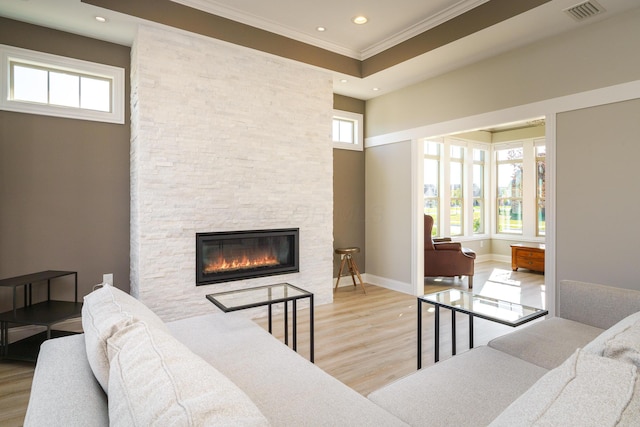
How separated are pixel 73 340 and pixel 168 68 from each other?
2802 mm

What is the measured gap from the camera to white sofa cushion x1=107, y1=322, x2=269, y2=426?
0.70m

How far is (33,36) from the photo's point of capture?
325cm

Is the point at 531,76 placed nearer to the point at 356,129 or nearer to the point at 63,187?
the point at 356,129

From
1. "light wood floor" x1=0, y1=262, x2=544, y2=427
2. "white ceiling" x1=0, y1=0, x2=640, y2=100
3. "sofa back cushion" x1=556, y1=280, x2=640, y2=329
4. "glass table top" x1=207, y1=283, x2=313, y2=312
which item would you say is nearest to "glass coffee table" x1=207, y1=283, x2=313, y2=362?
"glass table top" x1=207, y1=283, x2=313, y2=312

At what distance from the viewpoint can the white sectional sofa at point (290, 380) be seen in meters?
0.73

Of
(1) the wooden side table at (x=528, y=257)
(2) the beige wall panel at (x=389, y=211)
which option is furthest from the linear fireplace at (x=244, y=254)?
(1) the wooden side table at (x=528, y=257)

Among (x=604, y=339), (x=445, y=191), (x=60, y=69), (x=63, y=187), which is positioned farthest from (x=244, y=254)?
(x=445, y=191)

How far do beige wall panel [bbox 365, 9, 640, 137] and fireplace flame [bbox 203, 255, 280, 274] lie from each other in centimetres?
269

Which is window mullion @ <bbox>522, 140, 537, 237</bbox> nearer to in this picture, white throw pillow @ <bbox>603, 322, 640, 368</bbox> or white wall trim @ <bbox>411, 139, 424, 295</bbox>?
white wall trim @ <bbox>411, 139, 424, 295</bbox>

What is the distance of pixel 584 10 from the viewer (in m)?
2.93

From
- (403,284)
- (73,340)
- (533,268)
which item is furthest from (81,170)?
(533,268)

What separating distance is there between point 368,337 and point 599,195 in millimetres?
2483

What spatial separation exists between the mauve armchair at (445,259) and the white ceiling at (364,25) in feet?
8.06

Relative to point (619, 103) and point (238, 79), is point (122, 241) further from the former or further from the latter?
point (619, 103)
